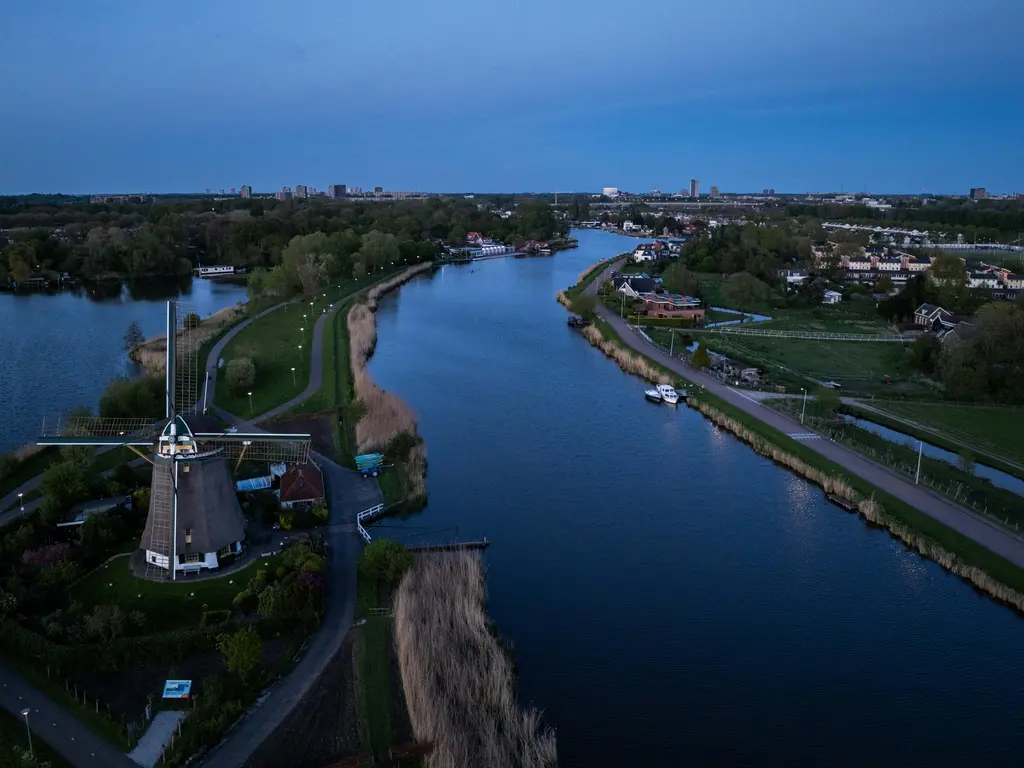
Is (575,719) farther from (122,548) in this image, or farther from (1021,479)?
(1021,479)

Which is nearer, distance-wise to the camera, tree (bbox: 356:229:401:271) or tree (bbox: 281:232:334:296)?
tree (bbox: 281:232:334:296)

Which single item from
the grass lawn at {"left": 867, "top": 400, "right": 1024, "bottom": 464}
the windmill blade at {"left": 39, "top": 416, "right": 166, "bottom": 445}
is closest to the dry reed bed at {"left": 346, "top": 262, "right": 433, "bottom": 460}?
the windmill blade at {"left": 39, "top": 416, "right": 166, "bottom": 445}

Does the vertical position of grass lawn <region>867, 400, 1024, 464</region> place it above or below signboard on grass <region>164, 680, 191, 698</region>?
above

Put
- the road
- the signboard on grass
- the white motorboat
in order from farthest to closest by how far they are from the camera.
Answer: the white motorboat → the road → the signboard on grass

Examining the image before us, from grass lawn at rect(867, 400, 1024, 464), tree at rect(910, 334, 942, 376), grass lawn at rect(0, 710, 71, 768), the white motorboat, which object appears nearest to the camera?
grass lawn at rect(0, 710, 71, 768)

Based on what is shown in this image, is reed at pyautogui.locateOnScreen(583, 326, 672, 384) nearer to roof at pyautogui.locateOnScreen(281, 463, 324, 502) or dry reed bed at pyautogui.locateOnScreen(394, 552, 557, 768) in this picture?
roof at pyautogui.locateOnScreen(281, 463, 324, 502)

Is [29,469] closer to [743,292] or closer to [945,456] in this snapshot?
[945,456]
